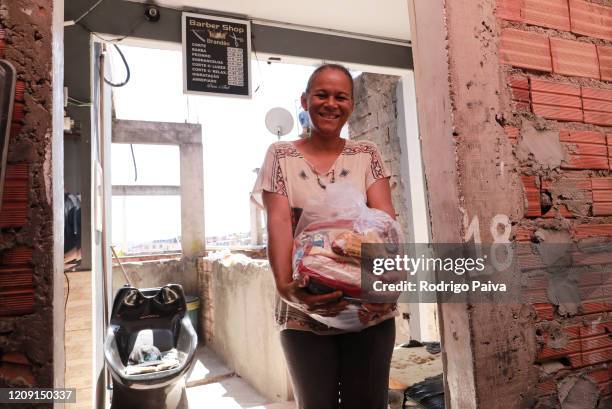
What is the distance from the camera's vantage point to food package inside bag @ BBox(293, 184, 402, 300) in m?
0.95

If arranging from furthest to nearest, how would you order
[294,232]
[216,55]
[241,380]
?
1. [241,380]
2. [216,55]
3. [294,232]

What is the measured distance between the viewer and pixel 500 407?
115cm

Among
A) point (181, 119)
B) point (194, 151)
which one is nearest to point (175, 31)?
point (194, 151)

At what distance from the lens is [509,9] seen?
52.0 inches

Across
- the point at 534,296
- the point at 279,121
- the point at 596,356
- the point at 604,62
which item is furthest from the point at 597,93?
the point at 279,121

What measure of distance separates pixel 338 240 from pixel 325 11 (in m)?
3.03

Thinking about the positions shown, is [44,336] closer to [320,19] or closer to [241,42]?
[241,42]

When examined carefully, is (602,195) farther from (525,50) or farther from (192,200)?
Answer: (192,200)

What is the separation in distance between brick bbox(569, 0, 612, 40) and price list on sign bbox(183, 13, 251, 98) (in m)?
2.50

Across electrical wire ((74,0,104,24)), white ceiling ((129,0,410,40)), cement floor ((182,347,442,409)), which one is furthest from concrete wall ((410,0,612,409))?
electrical wire ((74,0,104,24))

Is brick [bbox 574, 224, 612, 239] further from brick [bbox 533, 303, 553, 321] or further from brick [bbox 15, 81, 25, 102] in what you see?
brick [bbox 15, 81, 25, 102]

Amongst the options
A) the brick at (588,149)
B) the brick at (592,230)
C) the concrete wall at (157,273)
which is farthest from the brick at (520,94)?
the concrete wall at (157,273)

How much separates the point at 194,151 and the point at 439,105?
7.99 m

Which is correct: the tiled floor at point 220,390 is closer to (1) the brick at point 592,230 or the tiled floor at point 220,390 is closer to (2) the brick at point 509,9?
(1) the brick at point 592,230
